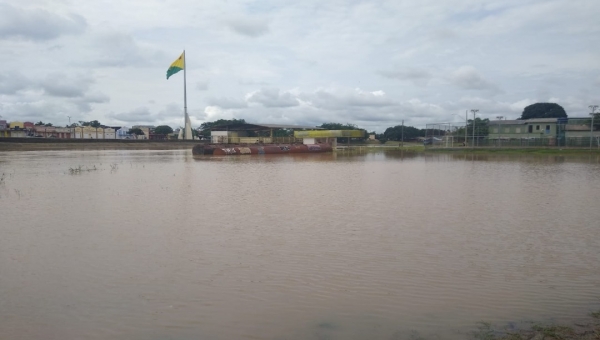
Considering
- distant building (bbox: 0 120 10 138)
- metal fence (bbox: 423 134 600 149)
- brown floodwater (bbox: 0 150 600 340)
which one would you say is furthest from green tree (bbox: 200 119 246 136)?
brown floodwater (bbox: 0 150 600 340)

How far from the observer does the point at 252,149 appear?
178 ft

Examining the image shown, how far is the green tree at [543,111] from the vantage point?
4120 inches

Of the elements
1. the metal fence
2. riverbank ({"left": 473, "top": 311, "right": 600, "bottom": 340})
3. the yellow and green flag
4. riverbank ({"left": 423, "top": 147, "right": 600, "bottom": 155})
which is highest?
the yellow and green flag

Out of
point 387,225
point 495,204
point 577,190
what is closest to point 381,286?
point 387,225

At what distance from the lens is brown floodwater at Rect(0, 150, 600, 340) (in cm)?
547

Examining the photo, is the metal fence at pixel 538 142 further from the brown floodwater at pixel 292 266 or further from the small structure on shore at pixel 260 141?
the brown floodwater at pixel 292 266

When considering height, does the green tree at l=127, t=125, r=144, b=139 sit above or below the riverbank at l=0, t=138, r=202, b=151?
above

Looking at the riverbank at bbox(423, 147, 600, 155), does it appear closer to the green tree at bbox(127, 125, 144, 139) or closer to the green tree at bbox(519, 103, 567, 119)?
the green tree at bbox(519, 103, 567, 119)

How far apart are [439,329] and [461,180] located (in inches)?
675

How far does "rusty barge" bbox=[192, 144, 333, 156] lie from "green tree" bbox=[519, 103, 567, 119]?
65.9 metres

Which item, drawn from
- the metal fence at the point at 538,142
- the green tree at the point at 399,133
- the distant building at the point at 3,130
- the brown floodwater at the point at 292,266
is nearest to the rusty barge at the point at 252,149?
the metal fence at the point at 538,142

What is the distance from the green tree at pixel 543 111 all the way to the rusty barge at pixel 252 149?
65.9 m

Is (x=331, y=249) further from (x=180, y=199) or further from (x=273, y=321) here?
(x=180, y=199)

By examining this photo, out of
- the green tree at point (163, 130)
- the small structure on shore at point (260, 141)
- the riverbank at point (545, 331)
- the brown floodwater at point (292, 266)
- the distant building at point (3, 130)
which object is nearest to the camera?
the riverbank at point (545, 331)
